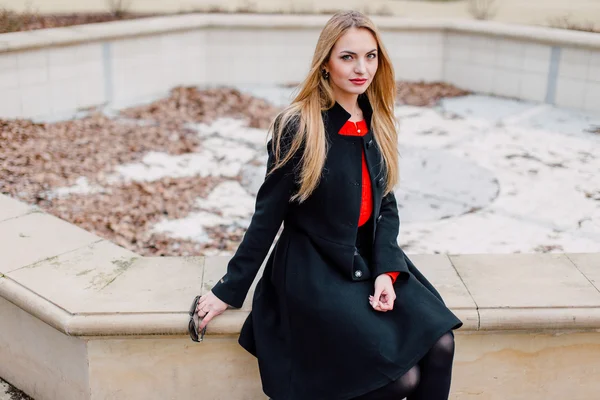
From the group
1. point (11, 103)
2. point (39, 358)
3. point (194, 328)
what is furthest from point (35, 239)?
point (11, 103)

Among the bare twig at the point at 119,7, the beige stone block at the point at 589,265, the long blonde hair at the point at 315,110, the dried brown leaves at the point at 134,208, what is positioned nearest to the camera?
the long blonde hair at the point at 315,110

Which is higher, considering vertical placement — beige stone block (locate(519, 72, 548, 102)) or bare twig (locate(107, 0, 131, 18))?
bare twig (locate(107, 0, 131, 18))

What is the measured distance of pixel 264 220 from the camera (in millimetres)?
2748

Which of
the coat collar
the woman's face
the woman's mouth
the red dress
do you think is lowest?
the red dress

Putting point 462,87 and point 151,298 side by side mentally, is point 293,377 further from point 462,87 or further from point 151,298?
point 462,87

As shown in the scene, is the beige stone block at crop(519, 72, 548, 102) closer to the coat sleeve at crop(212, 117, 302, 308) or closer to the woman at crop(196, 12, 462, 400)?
the woman at crop(196, 12, 462, 400)

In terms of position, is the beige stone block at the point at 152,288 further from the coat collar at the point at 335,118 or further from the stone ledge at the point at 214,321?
the coat collar at the point at 335,118

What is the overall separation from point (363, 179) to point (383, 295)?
45 centimetres

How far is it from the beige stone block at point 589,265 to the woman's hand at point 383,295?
100cm

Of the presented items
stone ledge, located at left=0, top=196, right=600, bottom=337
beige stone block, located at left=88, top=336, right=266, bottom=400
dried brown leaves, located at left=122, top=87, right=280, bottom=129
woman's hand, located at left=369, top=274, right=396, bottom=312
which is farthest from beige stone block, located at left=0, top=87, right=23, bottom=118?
woman's hand, located at left=369, top=274, right=396, bottom=312

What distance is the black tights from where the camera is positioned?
2580 millimetres

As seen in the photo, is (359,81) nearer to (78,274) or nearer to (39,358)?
(78,274)

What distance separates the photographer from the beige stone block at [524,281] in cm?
298

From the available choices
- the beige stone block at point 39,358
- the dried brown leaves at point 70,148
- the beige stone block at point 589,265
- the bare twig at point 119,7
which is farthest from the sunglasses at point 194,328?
the bare twig at point 119,7
